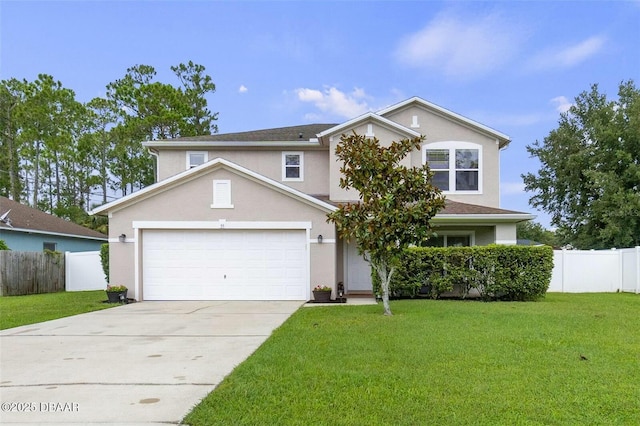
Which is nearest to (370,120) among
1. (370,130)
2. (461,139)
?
(370,130)

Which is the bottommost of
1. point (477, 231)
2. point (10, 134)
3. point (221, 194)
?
point (477, 231)

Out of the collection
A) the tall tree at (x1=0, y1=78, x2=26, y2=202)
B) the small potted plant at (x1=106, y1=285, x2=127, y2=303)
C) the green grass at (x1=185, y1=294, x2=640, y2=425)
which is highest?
the tall tree at (x1=0, y1=78, x2=26, y2=202)

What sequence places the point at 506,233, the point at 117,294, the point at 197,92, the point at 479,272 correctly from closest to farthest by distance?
the point at 479,272
the point at 117,294
the point at 506,233
the point at 197,92

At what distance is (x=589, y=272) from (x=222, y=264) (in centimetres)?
1315

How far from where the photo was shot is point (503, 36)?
570 inches

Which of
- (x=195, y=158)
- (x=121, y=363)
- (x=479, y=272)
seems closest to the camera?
(x=121, y=363)

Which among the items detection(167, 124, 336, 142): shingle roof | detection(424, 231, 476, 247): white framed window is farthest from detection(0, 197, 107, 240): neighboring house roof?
detection(424, 231, 476, 247): white framed window

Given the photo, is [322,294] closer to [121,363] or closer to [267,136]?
[267,136]

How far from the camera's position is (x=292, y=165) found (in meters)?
16.6

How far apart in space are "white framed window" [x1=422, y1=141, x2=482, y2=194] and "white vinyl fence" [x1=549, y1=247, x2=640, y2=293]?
14.0 ft

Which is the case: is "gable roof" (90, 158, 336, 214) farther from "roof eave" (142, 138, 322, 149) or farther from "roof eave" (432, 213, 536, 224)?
"roof eave" (432, 213, 536, 224)

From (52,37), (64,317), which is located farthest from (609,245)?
(52,37)

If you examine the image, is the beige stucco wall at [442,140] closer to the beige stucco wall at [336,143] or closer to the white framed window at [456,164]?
the beige stucco wall at [336,143]

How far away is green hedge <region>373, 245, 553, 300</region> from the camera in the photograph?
12.5m
